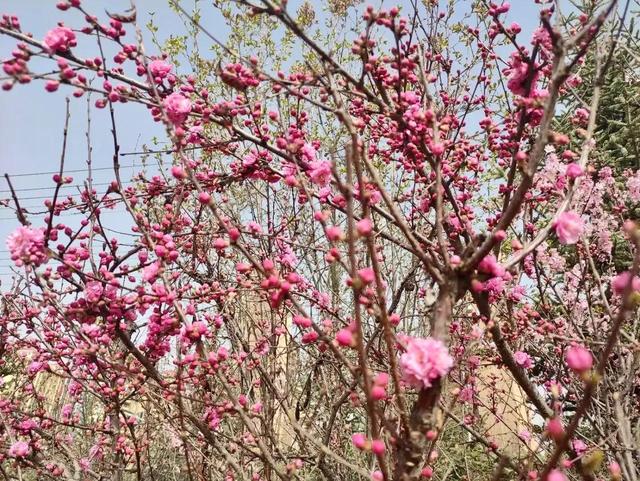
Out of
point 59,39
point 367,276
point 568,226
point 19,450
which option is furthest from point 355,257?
point 19,450

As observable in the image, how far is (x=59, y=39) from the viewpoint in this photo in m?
2.27

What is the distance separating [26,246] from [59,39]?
1.00 meters

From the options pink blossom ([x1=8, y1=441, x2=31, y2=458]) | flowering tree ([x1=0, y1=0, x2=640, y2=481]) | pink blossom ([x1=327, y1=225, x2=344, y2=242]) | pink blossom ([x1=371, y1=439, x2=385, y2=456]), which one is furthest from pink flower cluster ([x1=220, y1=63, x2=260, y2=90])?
pink blossom ([x1=8, y1=441, x2=31, y2=458])

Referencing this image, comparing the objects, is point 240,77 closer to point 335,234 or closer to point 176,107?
point 176,107

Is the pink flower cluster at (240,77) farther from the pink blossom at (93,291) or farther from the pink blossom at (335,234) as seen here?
Answer: the pink blossom at (93,291)

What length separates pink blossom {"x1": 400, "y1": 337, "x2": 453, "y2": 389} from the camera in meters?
1.43

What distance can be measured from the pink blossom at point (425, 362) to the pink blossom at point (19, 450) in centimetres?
352

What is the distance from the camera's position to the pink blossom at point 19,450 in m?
3.64

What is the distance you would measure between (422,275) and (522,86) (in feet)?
12.8

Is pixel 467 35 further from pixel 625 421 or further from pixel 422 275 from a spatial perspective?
pixel 625 421

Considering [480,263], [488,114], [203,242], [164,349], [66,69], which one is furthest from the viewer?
[203,242]

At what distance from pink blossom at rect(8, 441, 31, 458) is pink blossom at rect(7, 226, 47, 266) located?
201 centimetres

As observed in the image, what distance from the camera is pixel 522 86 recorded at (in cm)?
208

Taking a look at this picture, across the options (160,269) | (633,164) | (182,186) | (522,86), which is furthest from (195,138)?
(633,164)
